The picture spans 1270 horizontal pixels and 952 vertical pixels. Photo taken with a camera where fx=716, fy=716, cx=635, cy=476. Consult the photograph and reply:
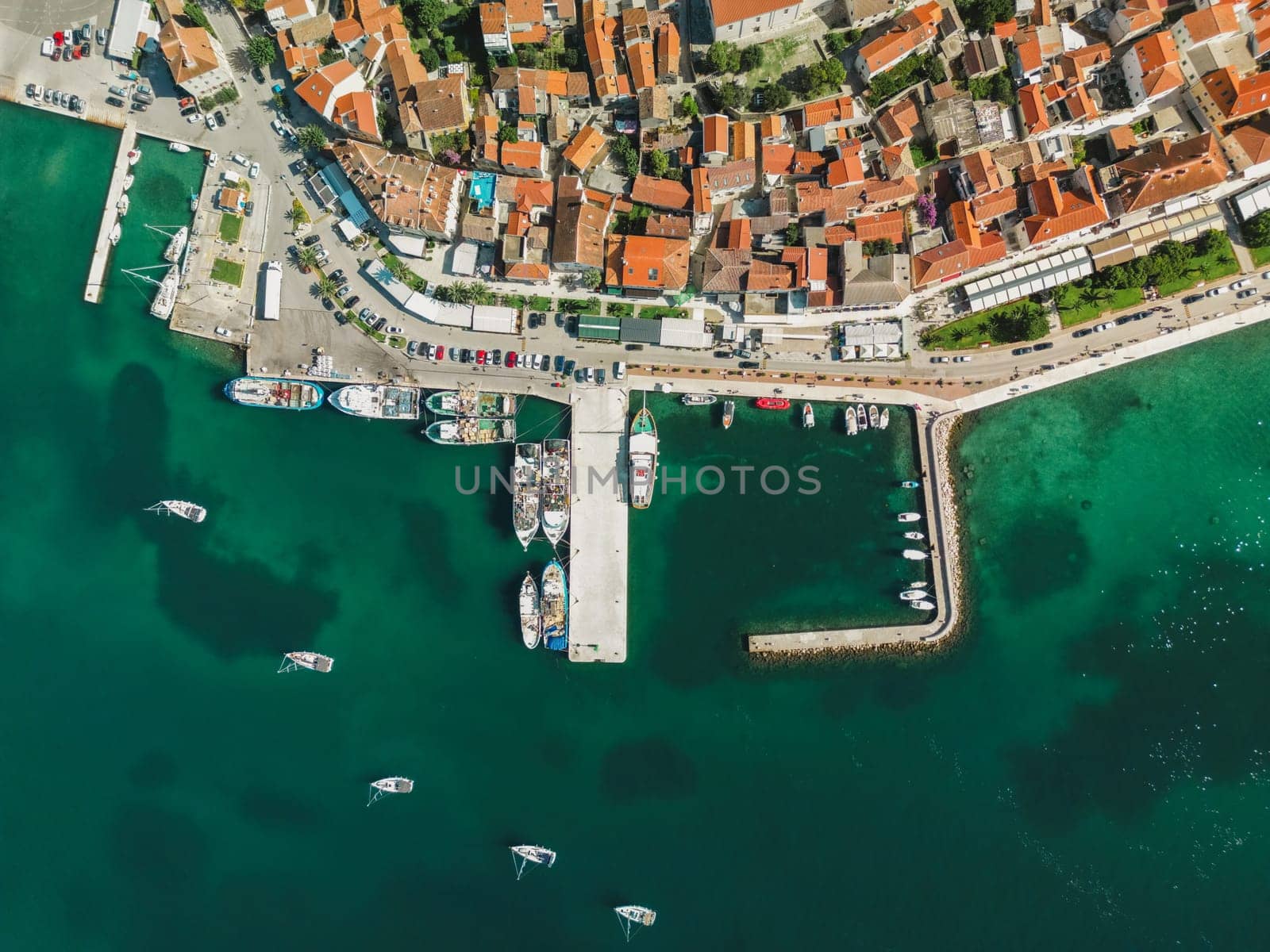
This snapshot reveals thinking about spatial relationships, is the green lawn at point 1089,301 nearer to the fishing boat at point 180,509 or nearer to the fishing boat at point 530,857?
the fishing boat at point 530,857

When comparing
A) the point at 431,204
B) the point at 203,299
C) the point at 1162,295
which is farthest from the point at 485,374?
the point at 1162,295

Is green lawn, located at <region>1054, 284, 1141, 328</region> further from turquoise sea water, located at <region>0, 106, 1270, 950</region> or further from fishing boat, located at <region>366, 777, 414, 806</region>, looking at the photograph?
fishing boat, located at <region>366, 777, 414, 806</region>

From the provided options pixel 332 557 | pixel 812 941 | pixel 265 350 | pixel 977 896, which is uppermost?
pixel 265 350

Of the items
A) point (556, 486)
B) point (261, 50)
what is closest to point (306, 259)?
point (261, 50)

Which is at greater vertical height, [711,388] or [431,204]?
[431,204]

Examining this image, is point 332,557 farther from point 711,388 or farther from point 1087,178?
point 1087,178

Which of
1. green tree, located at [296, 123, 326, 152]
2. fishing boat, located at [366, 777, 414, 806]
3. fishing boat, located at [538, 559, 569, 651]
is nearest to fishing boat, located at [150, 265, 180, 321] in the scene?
green tree, located at [296, 123, 326, 152]

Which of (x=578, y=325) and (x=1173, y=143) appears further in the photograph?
(x=578, y=325)
